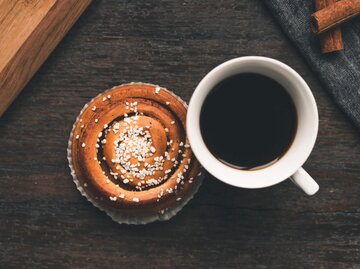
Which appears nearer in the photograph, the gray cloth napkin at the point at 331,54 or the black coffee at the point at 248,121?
the black coffee at the point at 248,121

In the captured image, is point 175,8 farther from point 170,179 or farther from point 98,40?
point 170,179

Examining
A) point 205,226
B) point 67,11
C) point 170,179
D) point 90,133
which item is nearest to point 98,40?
point 67,11

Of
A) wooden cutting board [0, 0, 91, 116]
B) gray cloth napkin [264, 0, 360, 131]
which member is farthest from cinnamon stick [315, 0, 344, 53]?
wooden cutting board [0, 0, 91, 116]

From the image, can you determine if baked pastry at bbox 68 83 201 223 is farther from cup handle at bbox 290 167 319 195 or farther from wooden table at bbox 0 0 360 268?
cup handle at bbox 290 167 319 195

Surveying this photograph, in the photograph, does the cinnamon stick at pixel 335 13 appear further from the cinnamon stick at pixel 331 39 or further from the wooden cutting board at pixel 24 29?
the wooden cutting board at pixel 24 29

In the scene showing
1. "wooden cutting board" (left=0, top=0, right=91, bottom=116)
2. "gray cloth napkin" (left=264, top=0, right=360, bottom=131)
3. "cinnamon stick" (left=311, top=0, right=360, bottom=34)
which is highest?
"wooden cutting board" (left=0, top=0, right=91, bottom=116)

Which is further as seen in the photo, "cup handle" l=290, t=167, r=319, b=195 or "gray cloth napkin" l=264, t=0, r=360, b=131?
"gray cloth napkin" l=264, t=0, r=360, b=131

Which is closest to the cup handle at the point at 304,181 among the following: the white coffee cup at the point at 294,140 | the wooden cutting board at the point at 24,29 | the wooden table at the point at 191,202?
the white coffee cup at the point at 294,140
